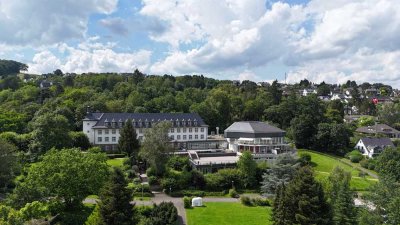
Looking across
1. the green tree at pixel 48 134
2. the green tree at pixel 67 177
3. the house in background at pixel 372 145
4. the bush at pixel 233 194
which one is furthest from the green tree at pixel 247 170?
the house in background at pixel 372 145

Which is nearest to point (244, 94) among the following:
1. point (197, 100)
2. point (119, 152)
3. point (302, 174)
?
point (197, 100)

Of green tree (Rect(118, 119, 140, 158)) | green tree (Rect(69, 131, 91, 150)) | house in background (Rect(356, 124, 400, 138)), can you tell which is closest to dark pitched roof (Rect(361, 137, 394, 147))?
house in background (Rect(356, 124, 400, 138))

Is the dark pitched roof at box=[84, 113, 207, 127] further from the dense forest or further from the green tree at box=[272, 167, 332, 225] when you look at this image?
the green tree at box=[272, 167, 332, 225]

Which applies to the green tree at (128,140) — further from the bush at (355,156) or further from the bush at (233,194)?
the bush at (355,156)

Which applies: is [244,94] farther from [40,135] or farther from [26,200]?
[26,200]

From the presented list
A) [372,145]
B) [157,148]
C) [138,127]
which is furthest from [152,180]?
[372,145]

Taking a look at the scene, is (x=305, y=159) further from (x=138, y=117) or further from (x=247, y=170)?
(x=138, y=117)
